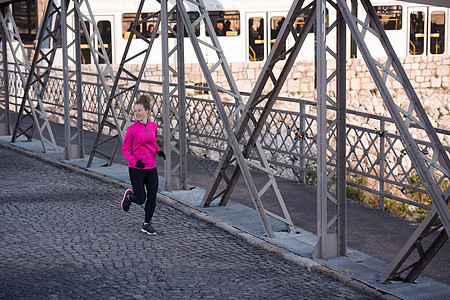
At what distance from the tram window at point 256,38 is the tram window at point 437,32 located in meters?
6.78

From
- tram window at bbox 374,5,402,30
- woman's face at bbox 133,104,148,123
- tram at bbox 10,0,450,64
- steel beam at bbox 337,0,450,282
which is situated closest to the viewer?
steel beam at bbox 337,0,450,282

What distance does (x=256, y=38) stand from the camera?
2739 cm

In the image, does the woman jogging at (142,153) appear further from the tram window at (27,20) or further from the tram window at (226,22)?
the tram window at (27,20)

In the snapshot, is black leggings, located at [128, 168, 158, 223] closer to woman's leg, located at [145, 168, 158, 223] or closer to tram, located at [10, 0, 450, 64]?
woman's leg, located at [145, 168, 158, 223]

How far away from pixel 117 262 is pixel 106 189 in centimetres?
418

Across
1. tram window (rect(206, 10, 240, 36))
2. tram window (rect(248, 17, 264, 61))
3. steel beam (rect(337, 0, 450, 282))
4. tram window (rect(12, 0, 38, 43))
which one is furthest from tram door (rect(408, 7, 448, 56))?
steel beam (rect(337, 0, 450, 282))

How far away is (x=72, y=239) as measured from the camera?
Answer: 8.40 metres

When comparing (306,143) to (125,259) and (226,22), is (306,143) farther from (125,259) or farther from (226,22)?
(226,22)

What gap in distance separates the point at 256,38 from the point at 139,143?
19.4 metres

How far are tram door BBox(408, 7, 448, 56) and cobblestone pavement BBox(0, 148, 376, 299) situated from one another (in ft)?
68.4

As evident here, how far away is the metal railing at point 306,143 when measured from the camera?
10117mm

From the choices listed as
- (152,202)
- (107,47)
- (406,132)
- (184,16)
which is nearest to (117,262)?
(152,202)

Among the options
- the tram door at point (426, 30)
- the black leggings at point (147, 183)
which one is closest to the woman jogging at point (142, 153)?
the black leggings at point (147, 183)

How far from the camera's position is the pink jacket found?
8.53 m
